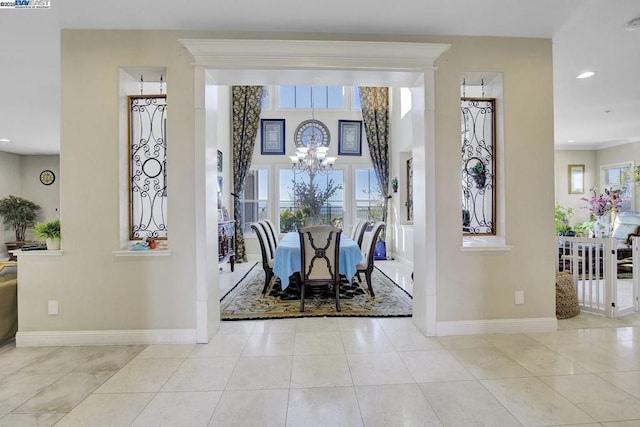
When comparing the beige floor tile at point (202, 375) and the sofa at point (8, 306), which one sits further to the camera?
the sofa at point (8, 306)

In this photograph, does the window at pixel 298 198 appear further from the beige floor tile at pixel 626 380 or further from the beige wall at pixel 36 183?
the beige wall at pixel 36 183

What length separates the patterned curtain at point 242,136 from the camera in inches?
269

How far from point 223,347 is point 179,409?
84 centimetres

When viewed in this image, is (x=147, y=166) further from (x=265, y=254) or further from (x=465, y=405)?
(x=465, y=405)

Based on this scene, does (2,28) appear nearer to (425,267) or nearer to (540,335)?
(425,267)

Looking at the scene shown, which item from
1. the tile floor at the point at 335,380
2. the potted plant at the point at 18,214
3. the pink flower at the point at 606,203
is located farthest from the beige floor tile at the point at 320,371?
the potted plant at the point at 18,214

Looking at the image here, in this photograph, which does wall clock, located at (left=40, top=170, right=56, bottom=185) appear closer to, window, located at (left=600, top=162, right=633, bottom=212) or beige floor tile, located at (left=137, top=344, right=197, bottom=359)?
beige floor tile, located at (left=137, top=344, right=197, bottom=359)

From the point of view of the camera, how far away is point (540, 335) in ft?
9.43

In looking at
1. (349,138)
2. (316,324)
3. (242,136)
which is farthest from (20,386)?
(349,138)

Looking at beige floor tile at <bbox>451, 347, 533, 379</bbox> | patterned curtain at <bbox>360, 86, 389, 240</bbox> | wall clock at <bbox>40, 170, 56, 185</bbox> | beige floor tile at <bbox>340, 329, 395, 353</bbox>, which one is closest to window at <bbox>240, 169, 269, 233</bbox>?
patterned curtain at <bbox>360, 86, 389, 240</bbox>

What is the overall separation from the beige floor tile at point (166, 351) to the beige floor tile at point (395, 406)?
4.85 feet

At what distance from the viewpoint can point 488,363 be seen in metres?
2.37

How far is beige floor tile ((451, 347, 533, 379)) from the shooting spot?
7.24 ft

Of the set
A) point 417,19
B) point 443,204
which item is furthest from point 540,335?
point 417,19
